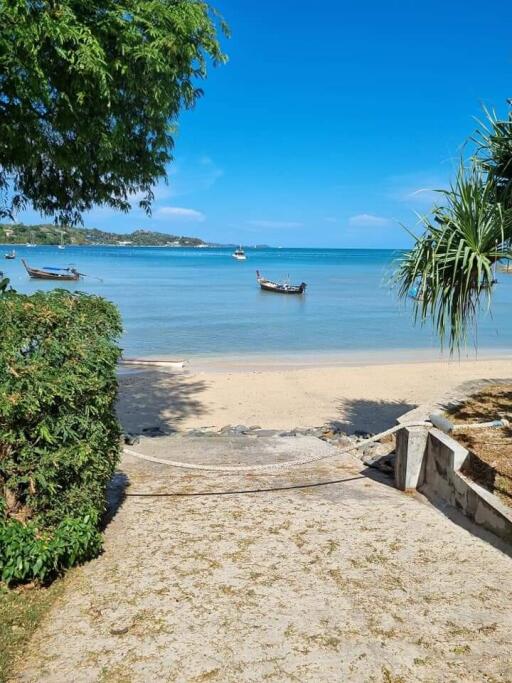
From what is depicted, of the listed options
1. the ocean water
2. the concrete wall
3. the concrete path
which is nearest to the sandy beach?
the ocean water

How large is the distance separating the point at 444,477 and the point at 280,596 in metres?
2.27

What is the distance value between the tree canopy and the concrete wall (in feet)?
14.9

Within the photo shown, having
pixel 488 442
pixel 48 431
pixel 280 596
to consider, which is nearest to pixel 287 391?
pixel 488 442

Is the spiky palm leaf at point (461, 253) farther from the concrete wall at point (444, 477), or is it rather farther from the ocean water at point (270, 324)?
the ocean water at point (270, 324)

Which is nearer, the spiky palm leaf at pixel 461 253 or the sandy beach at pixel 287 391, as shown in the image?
the spiky palm leaf at pixel 461 253

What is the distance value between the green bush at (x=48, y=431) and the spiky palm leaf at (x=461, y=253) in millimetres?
3531

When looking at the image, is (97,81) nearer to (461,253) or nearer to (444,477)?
(461,253)

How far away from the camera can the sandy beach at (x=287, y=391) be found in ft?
34.7

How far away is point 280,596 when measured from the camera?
10.9 feet

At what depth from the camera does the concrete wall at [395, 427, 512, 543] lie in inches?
163

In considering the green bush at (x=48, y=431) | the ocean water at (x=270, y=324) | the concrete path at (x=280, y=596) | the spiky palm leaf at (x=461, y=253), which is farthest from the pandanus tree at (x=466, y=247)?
the ocean water at (x=270, y=324)

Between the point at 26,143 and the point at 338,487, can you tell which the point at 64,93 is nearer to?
the point at 26,143

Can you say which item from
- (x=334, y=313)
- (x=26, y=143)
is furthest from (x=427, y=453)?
(x=334, y=313)

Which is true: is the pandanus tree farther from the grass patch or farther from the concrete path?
the grass patch
